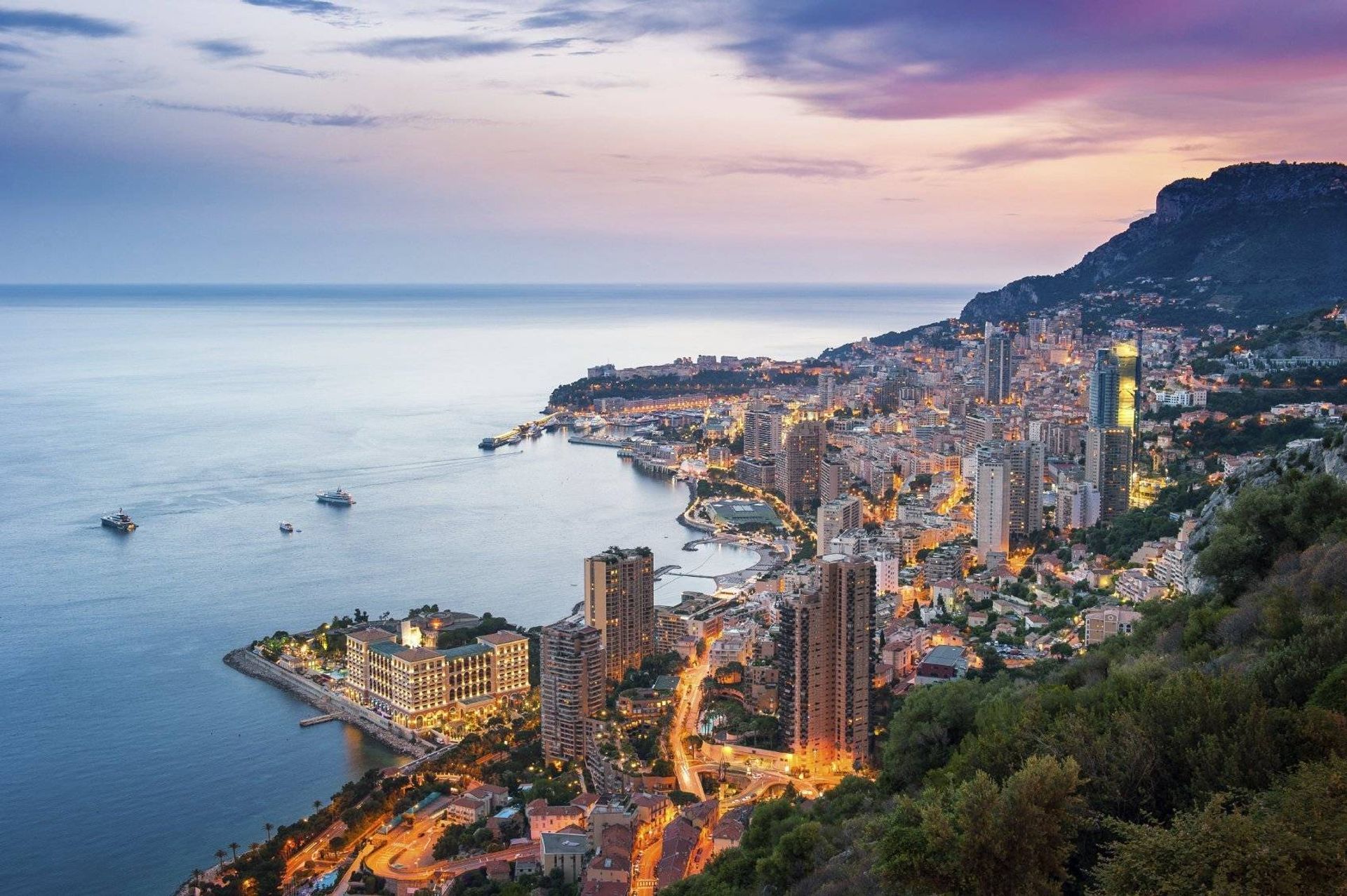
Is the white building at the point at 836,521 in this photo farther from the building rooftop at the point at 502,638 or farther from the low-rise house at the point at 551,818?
the low-rise house at the point at 551,818

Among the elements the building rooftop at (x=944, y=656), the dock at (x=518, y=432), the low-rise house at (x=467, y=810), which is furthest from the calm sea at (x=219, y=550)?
the building rooftop at (x=944, y=656)

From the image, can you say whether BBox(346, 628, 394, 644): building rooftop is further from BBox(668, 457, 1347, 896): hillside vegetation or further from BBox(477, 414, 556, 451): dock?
BBox(477, 414, 556, 451): dock

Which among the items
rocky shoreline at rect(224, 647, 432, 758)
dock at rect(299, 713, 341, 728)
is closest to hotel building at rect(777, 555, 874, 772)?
rocky shoreline at rect(224, 647, 432, 758)

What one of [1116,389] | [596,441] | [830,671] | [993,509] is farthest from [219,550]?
[1116,389]

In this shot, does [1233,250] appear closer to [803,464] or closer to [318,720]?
[803,464]

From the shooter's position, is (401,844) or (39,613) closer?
(401,844)

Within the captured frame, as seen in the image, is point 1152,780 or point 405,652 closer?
point 1152,780

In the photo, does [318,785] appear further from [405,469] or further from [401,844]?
[405,469]

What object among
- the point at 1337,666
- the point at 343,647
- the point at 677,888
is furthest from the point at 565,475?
the point at 1337,666
